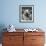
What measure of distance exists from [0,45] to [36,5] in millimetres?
1685

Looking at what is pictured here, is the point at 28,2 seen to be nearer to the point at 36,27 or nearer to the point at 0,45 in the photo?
the point at 36,27

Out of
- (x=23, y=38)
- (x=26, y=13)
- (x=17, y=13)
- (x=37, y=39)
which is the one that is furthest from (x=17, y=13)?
(x=37, y=39)

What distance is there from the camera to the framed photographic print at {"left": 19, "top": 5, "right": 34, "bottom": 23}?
13.4ft

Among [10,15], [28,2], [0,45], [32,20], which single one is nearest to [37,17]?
[32,20]

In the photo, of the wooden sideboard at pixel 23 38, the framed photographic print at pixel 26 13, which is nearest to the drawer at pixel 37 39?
the wooden sideboard at pixel 23 38

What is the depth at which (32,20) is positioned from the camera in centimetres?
411

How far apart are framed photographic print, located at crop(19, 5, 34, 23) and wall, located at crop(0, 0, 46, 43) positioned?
96 millimetres

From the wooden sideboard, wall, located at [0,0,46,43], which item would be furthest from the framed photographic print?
the wooden sideboard

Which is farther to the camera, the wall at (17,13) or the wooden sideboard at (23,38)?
the wall at (17,13)

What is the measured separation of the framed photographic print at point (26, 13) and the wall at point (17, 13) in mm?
96

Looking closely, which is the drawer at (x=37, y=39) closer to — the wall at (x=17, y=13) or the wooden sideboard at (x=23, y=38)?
the wooden sideboard at (x=23, y=38)

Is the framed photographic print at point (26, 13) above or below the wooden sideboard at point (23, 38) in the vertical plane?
above

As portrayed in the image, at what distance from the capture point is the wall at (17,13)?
13.4 feet

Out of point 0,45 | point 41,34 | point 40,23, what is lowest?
point 0,45
